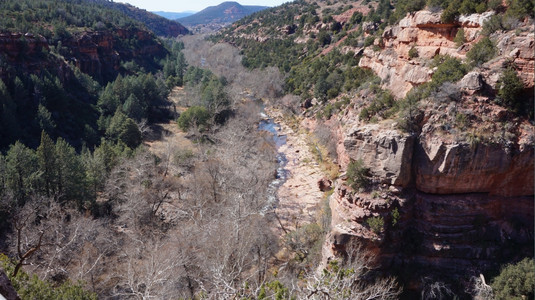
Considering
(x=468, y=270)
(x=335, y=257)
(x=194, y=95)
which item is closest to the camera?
(x=468, y=270)

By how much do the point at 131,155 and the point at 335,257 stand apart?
23530mm

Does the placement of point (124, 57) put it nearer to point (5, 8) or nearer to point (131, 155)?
point (5, 8)

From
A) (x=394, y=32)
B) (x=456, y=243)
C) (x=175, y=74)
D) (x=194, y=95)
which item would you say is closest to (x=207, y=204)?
(x=456, y=243)

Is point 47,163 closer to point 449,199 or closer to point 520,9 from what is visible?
point 449,199

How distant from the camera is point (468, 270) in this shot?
60.6ft

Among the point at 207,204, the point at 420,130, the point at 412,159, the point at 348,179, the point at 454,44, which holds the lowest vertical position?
the point at 207,204

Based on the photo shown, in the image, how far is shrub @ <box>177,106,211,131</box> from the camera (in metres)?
49.9

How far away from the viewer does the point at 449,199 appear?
63.4 ft

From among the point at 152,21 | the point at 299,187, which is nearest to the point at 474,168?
the point at 299,187

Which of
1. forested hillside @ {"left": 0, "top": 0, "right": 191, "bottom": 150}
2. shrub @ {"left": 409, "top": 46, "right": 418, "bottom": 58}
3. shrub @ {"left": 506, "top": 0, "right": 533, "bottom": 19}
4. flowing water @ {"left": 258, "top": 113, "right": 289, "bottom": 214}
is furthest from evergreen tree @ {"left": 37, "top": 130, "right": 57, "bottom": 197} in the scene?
shrub @ {"left": 506, "top": 0, "right": 533, "bottom": 19}

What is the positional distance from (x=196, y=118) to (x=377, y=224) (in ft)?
121

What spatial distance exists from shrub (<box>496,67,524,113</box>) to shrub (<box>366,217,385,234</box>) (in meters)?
9.79

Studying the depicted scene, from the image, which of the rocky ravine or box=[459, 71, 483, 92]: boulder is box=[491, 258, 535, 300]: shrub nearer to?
the rocky ravine

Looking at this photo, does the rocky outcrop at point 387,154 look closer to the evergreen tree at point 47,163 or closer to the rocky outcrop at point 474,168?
the rocky outcrop at point 474,168
